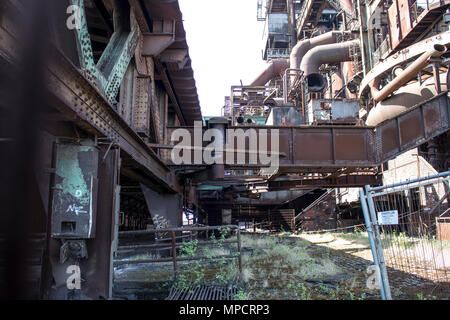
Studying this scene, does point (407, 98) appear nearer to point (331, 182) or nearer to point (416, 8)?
point (331, 182)

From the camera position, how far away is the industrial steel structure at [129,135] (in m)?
0.93

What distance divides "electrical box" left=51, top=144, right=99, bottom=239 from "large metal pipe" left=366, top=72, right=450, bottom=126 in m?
13.6

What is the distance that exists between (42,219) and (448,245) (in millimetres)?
9265

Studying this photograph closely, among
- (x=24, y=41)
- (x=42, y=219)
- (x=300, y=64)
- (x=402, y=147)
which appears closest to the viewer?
(x=24, y=41)

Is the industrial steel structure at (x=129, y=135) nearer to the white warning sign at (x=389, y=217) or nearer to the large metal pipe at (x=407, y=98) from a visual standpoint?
the large metal pipe at (x=407, y=98)

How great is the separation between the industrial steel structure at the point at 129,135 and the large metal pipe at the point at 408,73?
57 millimetres

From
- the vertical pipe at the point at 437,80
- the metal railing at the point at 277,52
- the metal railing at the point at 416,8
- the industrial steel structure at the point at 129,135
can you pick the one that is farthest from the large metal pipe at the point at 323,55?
the metal railing at the point at 277,52

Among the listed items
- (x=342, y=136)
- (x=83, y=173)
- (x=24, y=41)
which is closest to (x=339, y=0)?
(x=342, y=136)

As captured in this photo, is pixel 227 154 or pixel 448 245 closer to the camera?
pixel 448 245

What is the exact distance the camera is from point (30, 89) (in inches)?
36.4

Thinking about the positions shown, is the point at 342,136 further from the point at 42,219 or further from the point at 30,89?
the point at 30,89

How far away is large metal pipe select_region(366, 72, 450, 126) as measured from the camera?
14188mm

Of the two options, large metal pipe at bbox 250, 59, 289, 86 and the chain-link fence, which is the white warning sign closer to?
the chain-link fence

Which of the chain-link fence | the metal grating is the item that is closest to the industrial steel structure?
the metal grating
